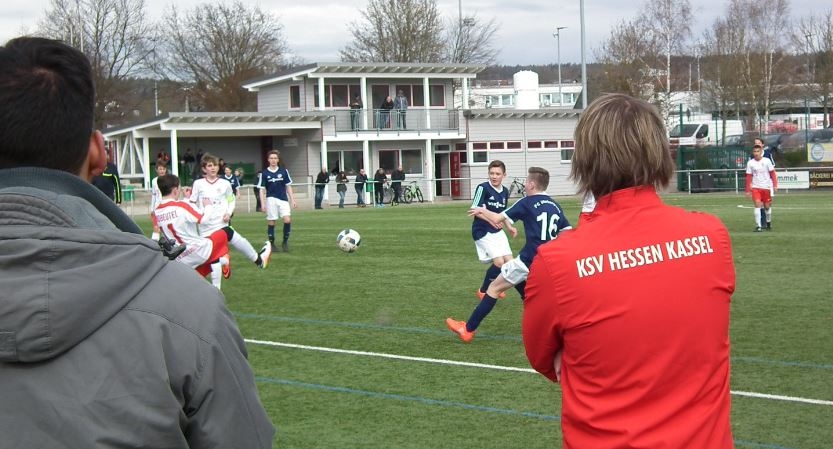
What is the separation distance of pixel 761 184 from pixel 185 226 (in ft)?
46.1

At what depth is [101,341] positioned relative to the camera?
6.08ft

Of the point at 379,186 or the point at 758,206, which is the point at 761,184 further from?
the point at 379,186

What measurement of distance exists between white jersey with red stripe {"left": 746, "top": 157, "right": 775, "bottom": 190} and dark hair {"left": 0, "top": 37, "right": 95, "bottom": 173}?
2163 cm

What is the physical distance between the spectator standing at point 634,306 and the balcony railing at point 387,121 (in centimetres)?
4599

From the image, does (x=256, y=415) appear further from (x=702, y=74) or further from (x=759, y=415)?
(x=702, y=74)

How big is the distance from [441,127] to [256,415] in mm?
49715

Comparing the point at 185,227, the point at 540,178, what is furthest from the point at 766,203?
the point at 185,227

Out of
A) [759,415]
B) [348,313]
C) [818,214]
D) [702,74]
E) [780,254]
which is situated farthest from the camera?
[702,74]

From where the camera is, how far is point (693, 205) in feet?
106

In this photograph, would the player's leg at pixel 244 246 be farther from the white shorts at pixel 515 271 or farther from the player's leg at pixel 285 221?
the white shorts at pixel 515 271

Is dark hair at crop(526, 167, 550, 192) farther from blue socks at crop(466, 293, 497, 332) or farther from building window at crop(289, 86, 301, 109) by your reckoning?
building window at crop(289, 86, 301, 109)

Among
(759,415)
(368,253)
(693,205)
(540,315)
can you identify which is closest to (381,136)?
(693,205)

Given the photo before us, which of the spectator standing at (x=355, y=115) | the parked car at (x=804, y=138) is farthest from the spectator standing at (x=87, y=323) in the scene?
the spectator standing at (x=355, y=115)

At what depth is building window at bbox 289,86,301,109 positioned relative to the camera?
50.8 metres
